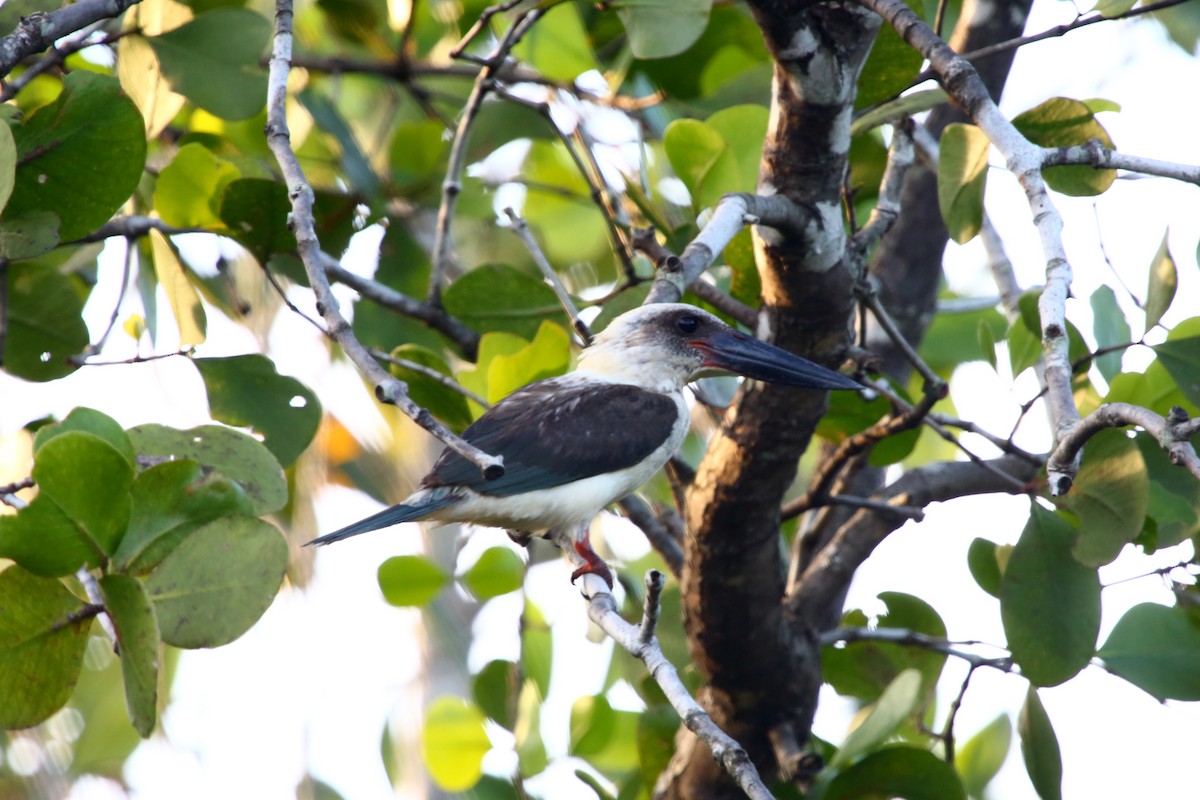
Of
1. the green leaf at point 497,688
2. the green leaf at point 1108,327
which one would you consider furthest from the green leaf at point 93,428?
A: the green leaf at point 1108,327

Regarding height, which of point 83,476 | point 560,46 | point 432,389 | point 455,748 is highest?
point 83,476

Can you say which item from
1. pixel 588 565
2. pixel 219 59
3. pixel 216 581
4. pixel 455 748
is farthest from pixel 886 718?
pixel 219 59

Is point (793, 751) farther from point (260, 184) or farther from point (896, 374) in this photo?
point (260, 184)

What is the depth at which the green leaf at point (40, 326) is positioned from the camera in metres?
2.81

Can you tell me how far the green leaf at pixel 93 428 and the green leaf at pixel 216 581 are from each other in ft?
0.81

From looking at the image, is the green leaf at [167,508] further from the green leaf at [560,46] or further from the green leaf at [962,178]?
the green leaf at [560,46]

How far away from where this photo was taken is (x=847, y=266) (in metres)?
2.81

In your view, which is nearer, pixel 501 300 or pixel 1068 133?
pixel 1068 133

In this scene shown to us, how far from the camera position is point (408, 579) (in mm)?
3598

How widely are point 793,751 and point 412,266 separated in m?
1.98

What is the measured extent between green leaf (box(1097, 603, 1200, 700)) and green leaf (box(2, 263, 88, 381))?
8.46 feet

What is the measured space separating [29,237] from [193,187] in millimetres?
601

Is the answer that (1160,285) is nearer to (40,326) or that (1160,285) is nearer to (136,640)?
(136,640)

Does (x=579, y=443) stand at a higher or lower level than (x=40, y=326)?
lower
